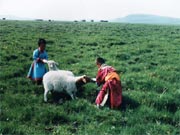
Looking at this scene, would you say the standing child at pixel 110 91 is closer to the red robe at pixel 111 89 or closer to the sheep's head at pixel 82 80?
the red robe at pixel 111 89

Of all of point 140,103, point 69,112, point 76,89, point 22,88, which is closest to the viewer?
point 69,112


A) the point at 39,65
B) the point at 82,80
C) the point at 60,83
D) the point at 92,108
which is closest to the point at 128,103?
the point at 92,108

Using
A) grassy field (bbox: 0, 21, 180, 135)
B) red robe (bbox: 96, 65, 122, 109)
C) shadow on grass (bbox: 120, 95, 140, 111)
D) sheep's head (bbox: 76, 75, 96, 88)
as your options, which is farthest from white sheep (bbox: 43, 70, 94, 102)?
shadow on grass (bbox: 120, 95, 140, 111)

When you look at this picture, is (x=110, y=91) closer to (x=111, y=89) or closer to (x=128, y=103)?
(x=111, y=89)

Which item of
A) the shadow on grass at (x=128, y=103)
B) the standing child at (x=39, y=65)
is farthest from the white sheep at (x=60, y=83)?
the standing child at (x=39, y=65)

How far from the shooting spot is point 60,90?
10.7 m

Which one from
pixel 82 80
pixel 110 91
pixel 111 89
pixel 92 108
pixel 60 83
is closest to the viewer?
pixel 92 108

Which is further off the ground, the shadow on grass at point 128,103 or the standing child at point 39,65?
the standing child at point 39,65

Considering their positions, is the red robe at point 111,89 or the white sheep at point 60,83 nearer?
the red robe at point 111,89

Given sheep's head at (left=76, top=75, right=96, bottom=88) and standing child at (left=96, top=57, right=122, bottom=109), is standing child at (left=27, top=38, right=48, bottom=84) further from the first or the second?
standing child at (left=96, top=57, right=122, bottom=109)

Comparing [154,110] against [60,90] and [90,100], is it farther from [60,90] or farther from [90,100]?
[60,90]

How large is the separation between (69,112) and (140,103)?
2.33 metres

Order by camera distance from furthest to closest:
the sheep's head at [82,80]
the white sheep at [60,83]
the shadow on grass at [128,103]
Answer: the sheep's head at [82,80] < the white sheep at [60,83] < the shadow on grass at [128,103]

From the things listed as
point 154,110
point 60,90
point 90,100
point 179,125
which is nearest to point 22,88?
point 60,90
